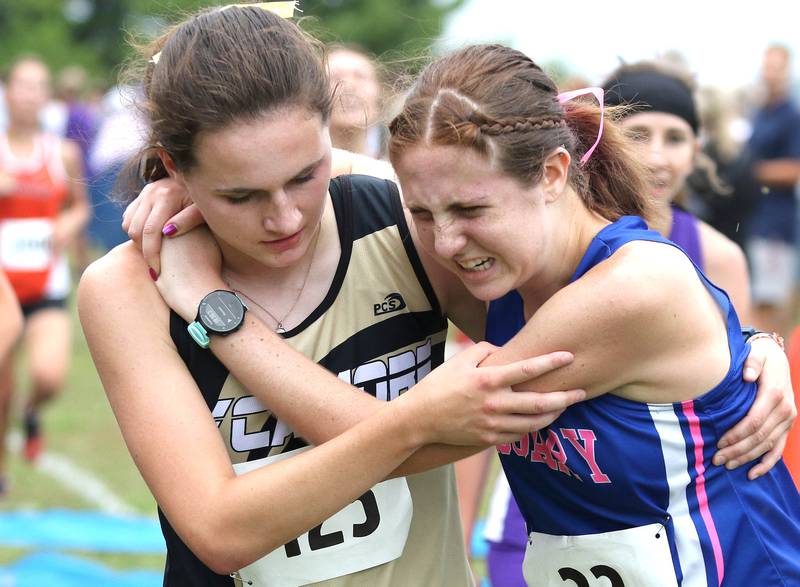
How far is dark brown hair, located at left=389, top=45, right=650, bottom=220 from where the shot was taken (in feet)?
6.84

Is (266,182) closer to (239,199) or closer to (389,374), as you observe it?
(239,199)

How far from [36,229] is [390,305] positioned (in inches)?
237

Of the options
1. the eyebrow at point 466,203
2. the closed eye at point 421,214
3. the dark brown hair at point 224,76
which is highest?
the dark brown hair at point 224,76

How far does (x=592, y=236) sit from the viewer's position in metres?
2.24

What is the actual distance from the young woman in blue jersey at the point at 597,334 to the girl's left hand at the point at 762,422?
0.09ft

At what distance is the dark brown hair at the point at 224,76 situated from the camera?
6.68 feet

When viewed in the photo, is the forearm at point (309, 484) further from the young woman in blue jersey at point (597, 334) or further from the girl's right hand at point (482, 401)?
the young woman in blue jersey at point (597, 334)

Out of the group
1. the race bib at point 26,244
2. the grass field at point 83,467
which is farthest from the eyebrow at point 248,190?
the race bib at point 26,244

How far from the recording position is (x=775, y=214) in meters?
9.41

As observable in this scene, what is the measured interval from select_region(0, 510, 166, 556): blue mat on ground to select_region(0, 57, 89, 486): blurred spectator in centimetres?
85

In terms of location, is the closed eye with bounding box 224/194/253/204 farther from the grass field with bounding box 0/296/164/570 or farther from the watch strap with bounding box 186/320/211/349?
the grass field with bounding box 0/296/164/570

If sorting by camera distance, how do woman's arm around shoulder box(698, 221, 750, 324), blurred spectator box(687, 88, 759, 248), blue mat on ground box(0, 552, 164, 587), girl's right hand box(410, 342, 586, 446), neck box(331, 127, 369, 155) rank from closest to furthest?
girl's right hand box(410, 342, 586, 446) → neck box(331, 127, 369, 155) → woman's arm around shoulder box(698, 221, 750, 324) → blue mat on ground box(0, 552, 164, 587) → blurred spectator box(687, 88, 759, 248)

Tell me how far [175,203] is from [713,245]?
2.05 m

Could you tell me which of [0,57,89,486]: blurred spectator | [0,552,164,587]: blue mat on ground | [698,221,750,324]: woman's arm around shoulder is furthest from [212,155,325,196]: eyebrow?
[0,57,89,486]: blurred spectator
